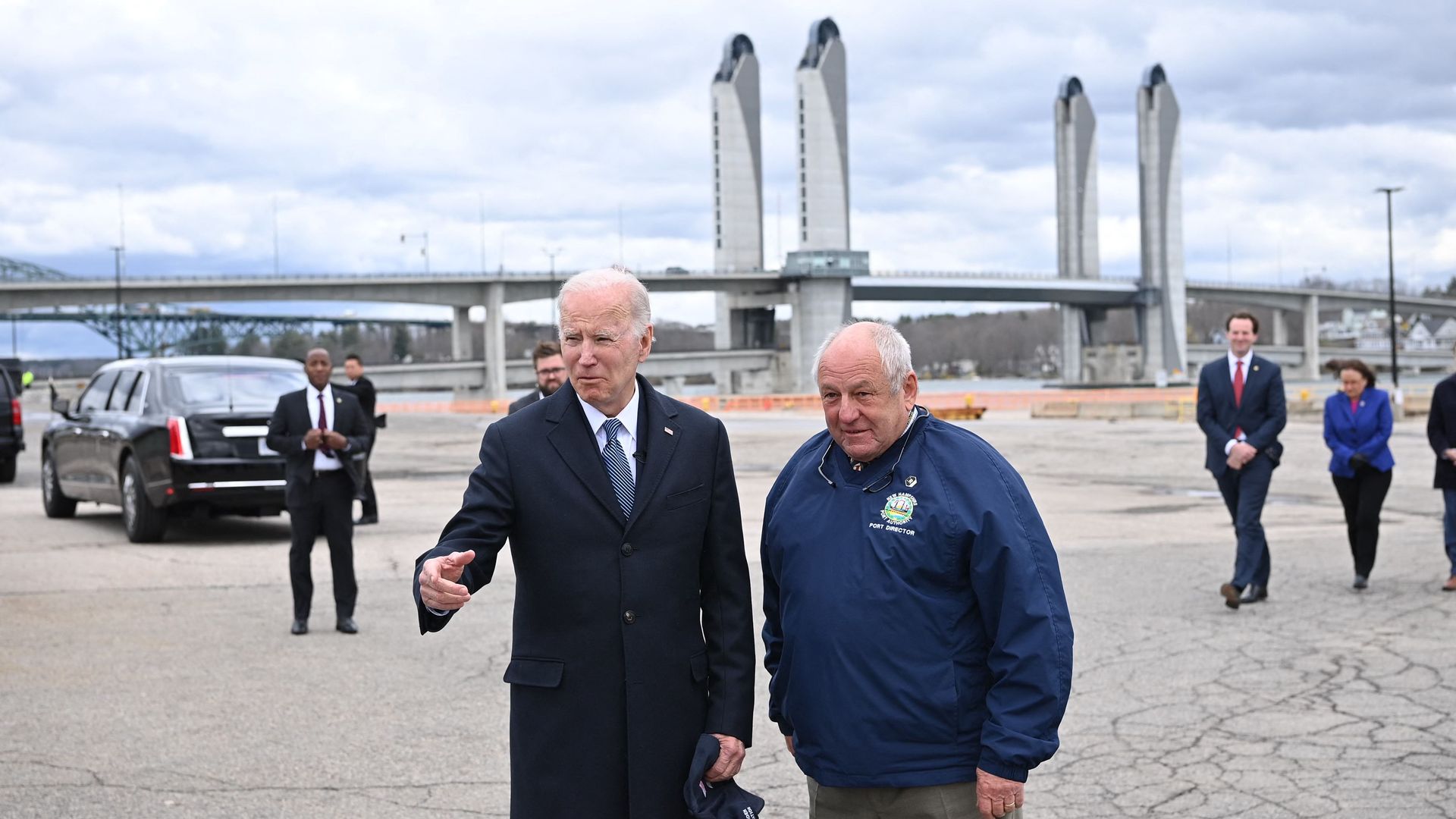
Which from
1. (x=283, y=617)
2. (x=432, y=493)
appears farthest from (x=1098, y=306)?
(x=283, y=617)

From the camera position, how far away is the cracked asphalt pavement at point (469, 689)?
5605 millimetres

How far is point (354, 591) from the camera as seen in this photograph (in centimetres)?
944

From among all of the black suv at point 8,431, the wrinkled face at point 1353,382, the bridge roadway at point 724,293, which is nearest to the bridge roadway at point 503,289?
the bridge roadway at point 724,293

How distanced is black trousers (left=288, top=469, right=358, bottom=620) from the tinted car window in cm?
508

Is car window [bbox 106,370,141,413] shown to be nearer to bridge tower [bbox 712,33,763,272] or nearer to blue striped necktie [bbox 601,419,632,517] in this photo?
blue striped necktie [bbox 601,419,632,517]

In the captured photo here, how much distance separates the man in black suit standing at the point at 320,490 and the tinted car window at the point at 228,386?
466 centimetres

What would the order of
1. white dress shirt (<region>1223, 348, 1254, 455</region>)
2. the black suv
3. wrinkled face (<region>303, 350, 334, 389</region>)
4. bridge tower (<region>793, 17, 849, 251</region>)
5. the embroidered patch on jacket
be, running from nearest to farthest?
the embroidered patch on jacket
white dress shirt (<region>1223, 348, 1254, 455</region>)
wrinkled face (<region>303, 350, 334, 389</region>)
the black suv
bridge tower (<region>793, 17, 849, 251</region>)

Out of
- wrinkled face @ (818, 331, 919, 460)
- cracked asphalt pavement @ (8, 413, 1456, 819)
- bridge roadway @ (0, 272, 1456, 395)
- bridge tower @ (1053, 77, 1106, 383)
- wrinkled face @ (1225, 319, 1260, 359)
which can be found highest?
bridge tower @ (1053, 77, 1106, 383)

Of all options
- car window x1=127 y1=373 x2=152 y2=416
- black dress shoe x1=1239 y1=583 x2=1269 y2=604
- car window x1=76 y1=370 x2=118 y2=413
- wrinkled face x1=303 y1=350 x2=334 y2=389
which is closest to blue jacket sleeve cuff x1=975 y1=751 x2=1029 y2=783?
black dress shoe x1=1239 y1=583 x2=1269 y2=604

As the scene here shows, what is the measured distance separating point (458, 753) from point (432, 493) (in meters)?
15.0

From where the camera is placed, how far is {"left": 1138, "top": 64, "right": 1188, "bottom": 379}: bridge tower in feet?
433

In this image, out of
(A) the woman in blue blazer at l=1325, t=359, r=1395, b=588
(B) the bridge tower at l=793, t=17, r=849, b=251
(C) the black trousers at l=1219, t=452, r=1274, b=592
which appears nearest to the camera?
(C) the black trousers at l=1219, t=452, r=1274, b=592

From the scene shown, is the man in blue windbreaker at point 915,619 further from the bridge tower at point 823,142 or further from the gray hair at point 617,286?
the bridge tower at point 823,142

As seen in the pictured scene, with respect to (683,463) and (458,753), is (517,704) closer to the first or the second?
(683,463)
